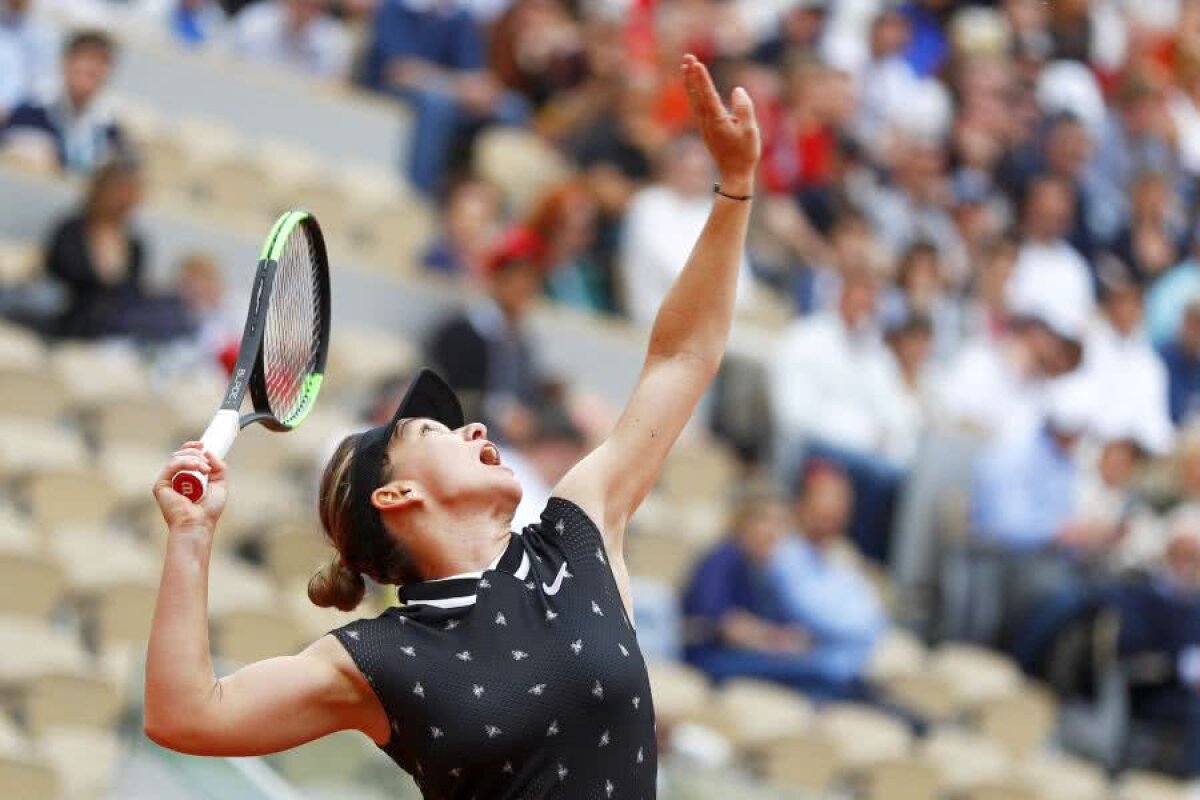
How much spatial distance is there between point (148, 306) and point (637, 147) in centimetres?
313

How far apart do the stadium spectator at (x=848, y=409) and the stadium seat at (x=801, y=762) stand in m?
2.48

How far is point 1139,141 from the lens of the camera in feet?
44.1

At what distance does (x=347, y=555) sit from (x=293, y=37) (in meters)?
8.20

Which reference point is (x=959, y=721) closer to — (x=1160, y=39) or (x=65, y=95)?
(x=65, y=95)

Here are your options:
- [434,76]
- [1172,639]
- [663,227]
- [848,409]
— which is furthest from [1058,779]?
[434,76]

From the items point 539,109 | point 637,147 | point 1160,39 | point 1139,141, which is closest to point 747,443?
point 637,147

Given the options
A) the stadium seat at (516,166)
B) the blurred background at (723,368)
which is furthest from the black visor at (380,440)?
the stadium seat at (516,166)

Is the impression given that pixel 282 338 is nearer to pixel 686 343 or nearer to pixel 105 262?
pixel 686 343

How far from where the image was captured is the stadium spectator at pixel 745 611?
26.1ft

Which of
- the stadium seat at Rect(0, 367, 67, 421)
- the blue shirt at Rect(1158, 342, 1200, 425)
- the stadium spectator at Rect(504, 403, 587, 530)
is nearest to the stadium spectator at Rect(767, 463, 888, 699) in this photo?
the stadium spectator at Rect(504, 403, 587, 530)

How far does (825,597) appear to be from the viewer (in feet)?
27.1

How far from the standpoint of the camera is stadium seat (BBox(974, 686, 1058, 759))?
862 centimetres

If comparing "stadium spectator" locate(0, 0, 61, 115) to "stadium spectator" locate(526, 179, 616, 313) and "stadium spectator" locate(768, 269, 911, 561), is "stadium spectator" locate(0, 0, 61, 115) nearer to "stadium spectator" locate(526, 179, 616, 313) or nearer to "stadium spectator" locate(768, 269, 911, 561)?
"stadium spectator" locate(526, 179, 616, 313)

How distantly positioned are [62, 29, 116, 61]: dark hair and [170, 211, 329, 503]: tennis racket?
5366 mm
